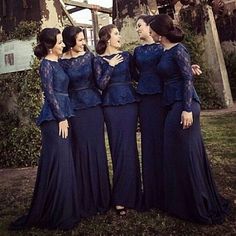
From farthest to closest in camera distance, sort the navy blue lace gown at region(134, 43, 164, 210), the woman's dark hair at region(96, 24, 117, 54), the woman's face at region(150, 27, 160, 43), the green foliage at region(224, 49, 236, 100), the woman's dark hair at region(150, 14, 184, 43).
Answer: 1. the green foliage at region(224, 49, 236, 100)
2. the woman's dark hair at region(96, 24, 117, 54)
3. the navy blue lace gown at region(134, 43, 164, 210)
4. the woman's face at region(150, 27, 160, 43)
5. the woman's dark hair at region(150, 14, 184, 43)

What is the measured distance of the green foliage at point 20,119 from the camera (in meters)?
6.45

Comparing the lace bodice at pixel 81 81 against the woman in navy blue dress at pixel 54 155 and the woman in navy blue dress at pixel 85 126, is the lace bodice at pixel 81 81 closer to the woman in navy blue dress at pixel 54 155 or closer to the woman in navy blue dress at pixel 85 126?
the woman in navy blue dress at pixel 85 126

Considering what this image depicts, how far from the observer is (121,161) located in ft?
13.1

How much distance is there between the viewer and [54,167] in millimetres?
3725

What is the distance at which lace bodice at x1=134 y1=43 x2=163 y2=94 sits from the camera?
3.83 meters

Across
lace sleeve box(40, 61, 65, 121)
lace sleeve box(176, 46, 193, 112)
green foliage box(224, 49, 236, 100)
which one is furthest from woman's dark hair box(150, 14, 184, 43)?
green foliage box(224, 49, 236, 100)

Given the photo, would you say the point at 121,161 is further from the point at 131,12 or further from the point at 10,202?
the point at 131,12

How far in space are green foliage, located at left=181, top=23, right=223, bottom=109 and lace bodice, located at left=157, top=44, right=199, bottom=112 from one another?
29.1 ft

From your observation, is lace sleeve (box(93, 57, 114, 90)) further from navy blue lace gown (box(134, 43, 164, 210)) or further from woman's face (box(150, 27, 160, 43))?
woman's face (box(150, 27, 160, 43))

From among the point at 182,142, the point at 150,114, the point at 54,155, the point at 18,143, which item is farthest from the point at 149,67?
the point at 18,143

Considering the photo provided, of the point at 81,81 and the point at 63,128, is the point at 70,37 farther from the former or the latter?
the point at 63,128

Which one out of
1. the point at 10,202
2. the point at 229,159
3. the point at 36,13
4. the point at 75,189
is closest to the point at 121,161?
the point at 75,189

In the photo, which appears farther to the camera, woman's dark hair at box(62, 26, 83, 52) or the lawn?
woman's dark hair at box(62, 26, 83, 52)

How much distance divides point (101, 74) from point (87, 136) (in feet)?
2.20
